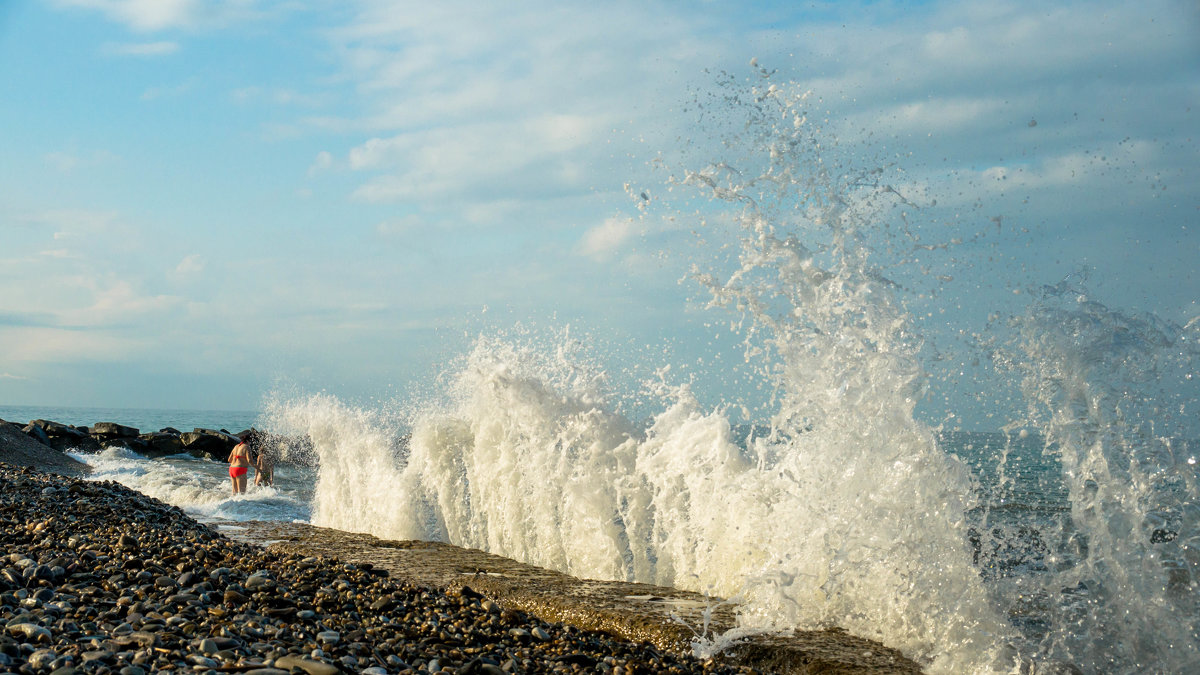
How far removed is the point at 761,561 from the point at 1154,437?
2989 mm

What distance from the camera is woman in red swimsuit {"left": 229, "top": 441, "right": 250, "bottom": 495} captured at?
15.4 m

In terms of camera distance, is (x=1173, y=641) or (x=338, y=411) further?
(x=338, y=411)

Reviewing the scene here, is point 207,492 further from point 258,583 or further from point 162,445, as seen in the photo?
point 162,445

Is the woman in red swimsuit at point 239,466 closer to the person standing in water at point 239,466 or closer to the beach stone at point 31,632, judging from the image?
the person standing in water at point 239,466

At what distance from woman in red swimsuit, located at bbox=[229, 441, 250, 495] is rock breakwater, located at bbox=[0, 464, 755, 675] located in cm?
910

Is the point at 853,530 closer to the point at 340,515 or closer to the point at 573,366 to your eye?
the point at 573,366

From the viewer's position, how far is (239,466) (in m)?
15.4

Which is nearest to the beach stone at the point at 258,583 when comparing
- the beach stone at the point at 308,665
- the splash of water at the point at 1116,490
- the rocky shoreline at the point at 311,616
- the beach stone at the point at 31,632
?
the rocky shoreline at the point at 311,616

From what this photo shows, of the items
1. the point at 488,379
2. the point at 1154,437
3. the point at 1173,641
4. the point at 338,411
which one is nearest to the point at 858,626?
the point at 1173,641

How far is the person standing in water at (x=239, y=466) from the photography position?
1538 centimetres

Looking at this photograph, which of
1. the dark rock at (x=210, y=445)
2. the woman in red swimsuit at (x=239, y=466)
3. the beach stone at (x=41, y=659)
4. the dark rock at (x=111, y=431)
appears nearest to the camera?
the beach stone at (x=41, y=659)

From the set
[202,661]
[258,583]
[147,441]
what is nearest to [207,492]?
[258,583]

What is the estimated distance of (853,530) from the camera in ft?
18.6

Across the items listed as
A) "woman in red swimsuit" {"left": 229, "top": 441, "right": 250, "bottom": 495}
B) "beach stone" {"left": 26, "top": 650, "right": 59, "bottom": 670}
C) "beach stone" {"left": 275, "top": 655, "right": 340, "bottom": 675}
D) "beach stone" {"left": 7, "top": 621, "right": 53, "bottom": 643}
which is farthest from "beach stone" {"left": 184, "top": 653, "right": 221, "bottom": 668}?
"woman in red swimsuit" {"left": 229, "top": 441, "right": 250, "bottom": 495}
